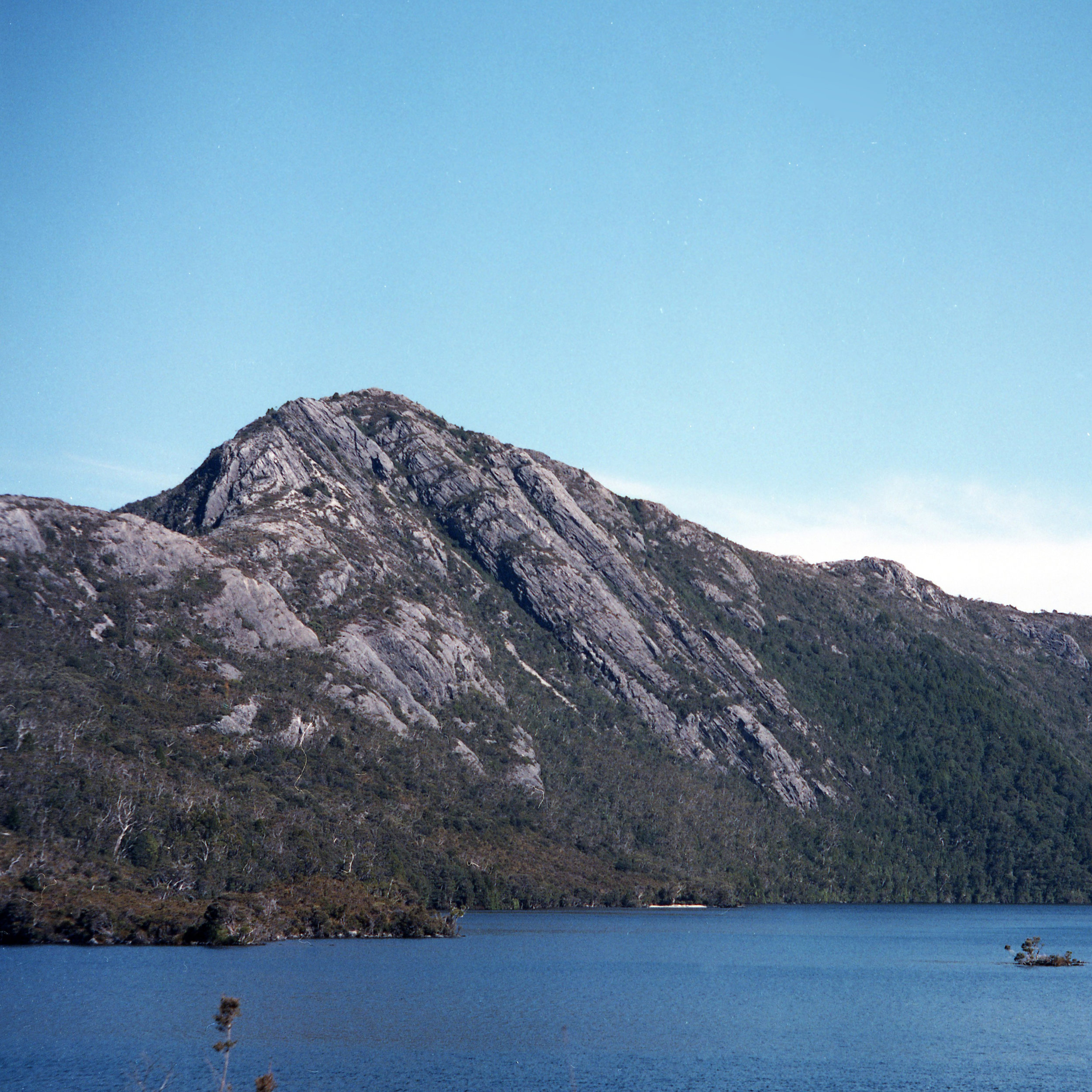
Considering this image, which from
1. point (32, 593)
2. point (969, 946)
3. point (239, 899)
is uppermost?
point (32, 593)

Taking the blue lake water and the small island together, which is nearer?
the blue lake water

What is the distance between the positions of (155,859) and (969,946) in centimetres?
9812

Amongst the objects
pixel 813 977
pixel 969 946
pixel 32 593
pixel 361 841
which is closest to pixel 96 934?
pixel 361 841

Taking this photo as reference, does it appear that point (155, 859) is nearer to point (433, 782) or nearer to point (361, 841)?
point (361, 841)

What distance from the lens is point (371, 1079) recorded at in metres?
60.8

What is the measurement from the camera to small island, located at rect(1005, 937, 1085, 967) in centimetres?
12244

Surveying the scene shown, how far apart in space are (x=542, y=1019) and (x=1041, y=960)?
219ft

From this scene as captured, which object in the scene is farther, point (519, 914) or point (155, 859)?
point (519, 914)

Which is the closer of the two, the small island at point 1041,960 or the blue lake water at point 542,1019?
the blue lake water at point 542,1019

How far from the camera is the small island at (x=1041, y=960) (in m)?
122

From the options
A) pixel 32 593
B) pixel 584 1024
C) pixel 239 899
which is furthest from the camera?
pixel 32 593

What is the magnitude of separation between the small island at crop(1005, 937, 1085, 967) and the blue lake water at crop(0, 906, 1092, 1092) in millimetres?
1408

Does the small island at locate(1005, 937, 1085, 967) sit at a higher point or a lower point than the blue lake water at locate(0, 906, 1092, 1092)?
lower

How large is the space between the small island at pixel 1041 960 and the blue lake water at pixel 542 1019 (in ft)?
4.62
